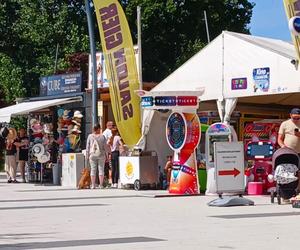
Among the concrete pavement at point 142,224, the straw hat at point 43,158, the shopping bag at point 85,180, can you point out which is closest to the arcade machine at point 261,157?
the concrete pavement at point 142,224

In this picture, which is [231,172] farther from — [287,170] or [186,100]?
[186,100]

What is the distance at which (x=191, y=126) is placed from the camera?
17.1 m

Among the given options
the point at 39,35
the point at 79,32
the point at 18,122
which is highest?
the point at 79,32

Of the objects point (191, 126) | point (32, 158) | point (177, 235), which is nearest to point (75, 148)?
point (32, 158)

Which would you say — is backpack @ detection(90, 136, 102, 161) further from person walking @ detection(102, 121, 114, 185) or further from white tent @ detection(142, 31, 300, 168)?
white tent @ detection(142, 31, 300, 168)

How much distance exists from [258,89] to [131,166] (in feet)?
14.6

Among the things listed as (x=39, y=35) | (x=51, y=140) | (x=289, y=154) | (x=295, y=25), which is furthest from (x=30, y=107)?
(x=39, y=35)

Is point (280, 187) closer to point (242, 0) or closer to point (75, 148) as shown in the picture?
point (75, 148)

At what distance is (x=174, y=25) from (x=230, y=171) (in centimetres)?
2798

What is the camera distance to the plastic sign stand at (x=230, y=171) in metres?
14.1

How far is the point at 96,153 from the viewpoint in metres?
19.8

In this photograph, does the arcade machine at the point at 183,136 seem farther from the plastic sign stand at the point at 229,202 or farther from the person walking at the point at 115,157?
the person walking at the point at 115,157

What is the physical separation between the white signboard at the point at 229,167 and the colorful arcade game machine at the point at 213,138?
50.8 inches

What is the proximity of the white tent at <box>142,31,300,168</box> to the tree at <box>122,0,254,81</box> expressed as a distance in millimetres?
21486
